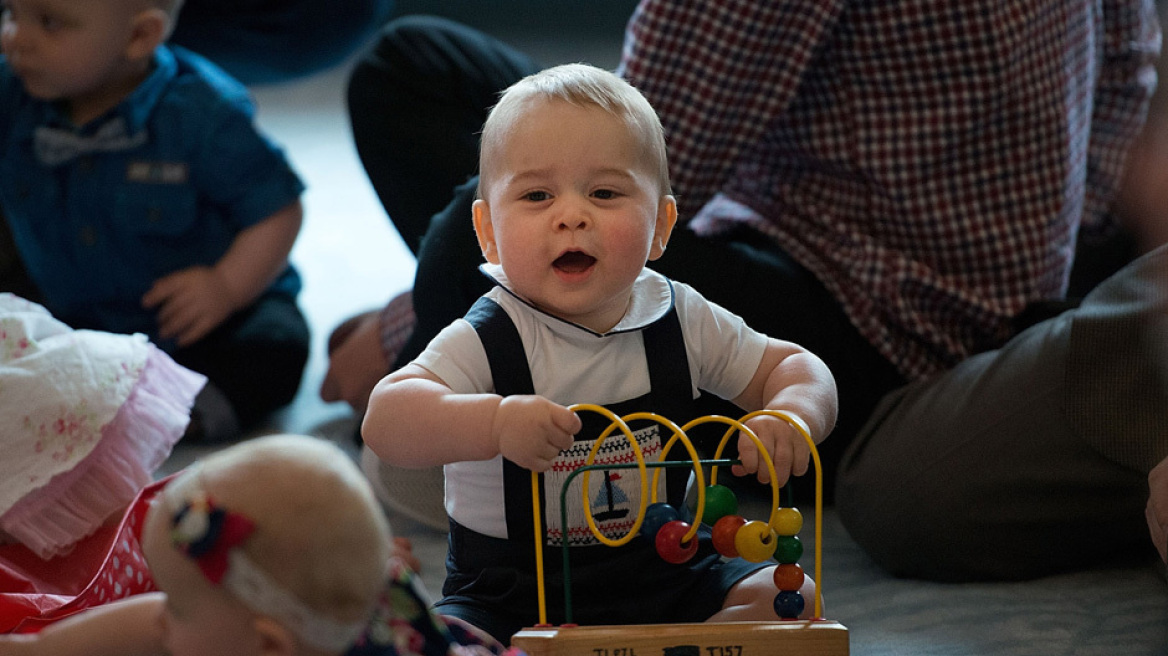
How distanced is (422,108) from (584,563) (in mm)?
792

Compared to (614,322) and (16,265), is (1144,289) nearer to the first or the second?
(614,322)

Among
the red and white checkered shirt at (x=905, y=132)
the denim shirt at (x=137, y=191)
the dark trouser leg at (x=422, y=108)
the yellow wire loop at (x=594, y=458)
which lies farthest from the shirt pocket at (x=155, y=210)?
the yellow wire loop at (x=594, y=458)

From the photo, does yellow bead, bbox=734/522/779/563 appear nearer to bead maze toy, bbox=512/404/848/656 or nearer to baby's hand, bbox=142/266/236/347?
bead maze toy, bbox=512/404/848/656

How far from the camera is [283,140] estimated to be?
10.5 feet

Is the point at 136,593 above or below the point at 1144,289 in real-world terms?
below

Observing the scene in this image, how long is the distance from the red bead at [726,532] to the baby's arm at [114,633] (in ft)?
1.35

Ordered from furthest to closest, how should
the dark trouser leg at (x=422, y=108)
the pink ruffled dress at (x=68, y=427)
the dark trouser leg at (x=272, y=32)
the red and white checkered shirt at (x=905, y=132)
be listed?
the dark trouser leg at (x=272, y=32) → the dark trouser leg at (x=422, y=108) → the red and white checkered shirt at (x=905, y=132) → the pink ruffled dress at (x=68, y=427)

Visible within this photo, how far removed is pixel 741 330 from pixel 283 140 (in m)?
2.42

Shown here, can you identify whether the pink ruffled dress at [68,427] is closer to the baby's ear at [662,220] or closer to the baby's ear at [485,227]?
the baby's ear at [485,227]

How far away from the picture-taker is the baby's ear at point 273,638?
2.14 ft

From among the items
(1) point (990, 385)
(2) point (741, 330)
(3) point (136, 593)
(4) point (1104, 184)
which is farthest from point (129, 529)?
(4) point (1104, 184)

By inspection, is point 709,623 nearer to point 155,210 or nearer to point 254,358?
point 254,358

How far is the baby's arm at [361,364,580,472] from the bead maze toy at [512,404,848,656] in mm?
31

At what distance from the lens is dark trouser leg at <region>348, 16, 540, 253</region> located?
1531 mm
